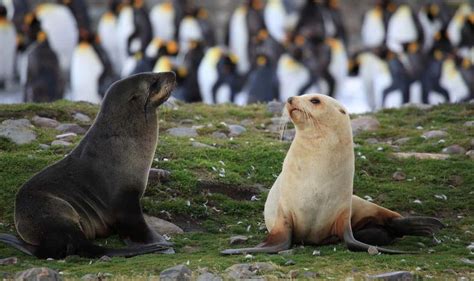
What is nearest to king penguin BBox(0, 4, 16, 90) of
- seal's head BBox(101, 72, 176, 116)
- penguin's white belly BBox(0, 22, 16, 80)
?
penguin's white belly BBox(0, 22, 16, 80)

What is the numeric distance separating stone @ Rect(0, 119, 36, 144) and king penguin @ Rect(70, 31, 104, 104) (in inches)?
428

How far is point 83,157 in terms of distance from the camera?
859 cm

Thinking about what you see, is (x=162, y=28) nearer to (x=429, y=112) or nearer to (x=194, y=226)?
(x=429, y=112)

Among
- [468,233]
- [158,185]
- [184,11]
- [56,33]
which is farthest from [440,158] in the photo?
[184,11]

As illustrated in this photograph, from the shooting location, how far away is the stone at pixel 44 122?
37.8 ft

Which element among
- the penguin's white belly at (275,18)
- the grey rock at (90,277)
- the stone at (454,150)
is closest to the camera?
the grey rock at (90,277)

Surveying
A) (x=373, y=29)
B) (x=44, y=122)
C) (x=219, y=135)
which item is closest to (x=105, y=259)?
(x=44, y=122)

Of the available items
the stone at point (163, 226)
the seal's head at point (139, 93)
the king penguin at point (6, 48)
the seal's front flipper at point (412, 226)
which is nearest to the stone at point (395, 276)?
the seal's front flipper at point (412, 226)

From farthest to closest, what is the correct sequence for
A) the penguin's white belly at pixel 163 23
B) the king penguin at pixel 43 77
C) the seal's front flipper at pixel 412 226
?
1. the penguin's white belly at pixel 163 23
2. the king penguin at pixel 43 77
3. the seal's front flipper at pixel 412 226

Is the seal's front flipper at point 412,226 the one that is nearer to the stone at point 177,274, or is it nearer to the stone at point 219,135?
the stone at point 177,274

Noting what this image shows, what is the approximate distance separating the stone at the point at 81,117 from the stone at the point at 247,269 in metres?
4.93

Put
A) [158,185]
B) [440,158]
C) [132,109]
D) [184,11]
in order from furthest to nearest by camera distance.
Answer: [184,11], [440,158], [158,185], [132,109]

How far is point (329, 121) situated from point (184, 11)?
22315 mm

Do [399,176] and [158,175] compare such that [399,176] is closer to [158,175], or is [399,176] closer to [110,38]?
[158,175]
